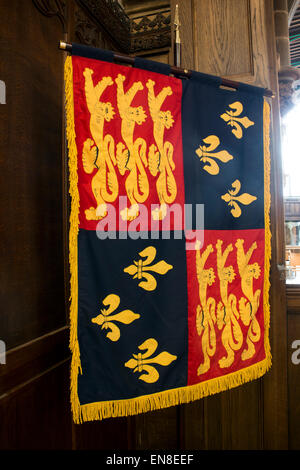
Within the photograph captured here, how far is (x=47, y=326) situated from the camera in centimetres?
118

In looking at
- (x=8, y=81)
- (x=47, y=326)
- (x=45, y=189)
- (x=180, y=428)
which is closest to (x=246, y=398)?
(x=180, y=428)

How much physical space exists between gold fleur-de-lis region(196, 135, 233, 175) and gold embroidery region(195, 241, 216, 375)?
34cm

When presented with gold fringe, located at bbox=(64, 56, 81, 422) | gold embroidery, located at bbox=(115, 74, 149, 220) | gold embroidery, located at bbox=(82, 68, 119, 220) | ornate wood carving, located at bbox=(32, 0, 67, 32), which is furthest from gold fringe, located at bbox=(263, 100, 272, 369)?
ornate wood carving, located at bbox=(32, 0, 67, 32)

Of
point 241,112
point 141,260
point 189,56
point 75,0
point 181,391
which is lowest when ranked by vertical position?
point 181,391

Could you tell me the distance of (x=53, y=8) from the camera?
121cm

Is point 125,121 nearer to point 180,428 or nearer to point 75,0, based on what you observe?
point 75,0

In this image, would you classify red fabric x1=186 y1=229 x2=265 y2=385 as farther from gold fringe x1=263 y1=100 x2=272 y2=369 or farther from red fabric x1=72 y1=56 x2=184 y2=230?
red fabric x1=72 y1=56 x2=184 y2=230

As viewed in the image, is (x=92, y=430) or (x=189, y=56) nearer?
(x=92, y=430)

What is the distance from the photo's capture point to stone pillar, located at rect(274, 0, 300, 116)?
69.0 inches

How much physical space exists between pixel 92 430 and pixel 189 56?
196cm

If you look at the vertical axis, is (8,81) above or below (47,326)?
above

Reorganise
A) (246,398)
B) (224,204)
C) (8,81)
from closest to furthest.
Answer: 1. (8,81)
2. (224,204)
3. (246,398)

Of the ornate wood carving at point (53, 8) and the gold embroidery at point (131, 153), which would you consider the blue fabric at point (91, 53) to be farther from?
the ornate wood carving at point (53, 8)

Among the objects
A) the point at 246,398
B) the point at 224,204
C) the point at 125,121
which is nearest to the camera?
the point at 125,121
